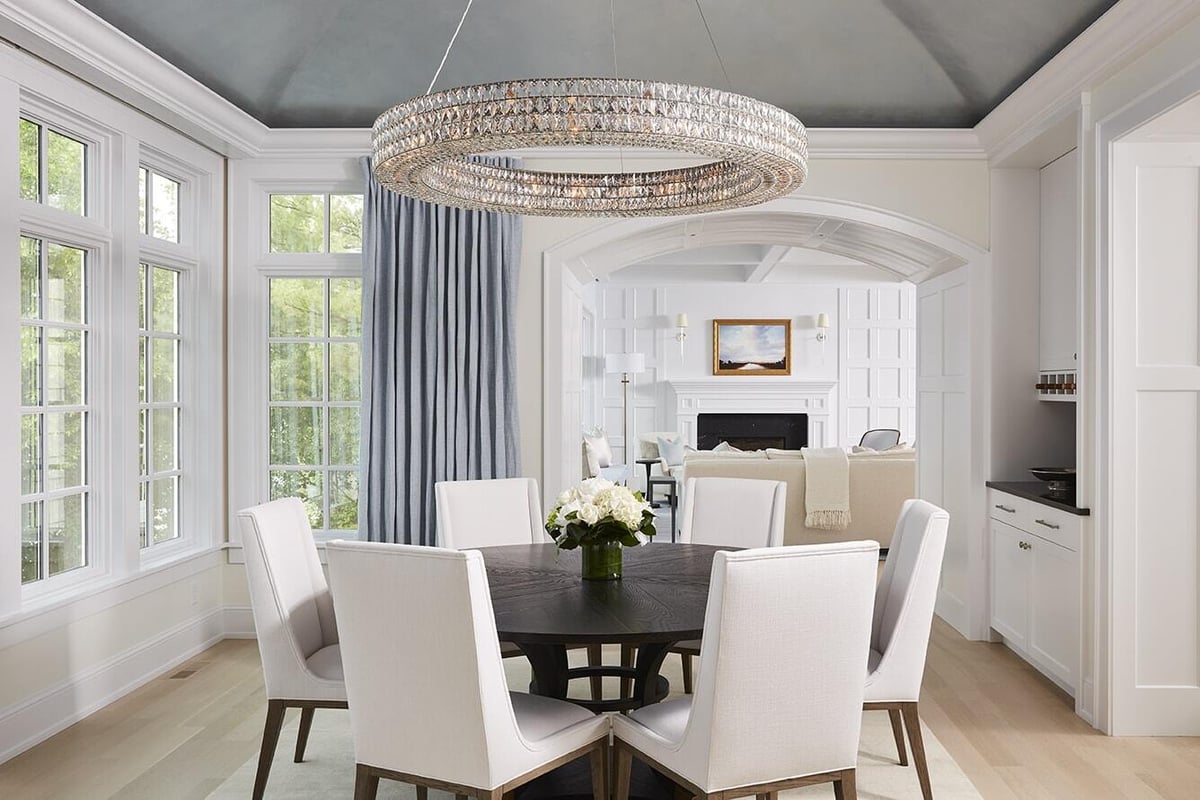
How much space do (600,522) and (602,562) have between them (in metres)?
0.16

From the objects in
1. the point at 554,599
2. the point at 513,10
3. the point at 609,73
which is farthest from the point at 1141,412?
the point at 513,10

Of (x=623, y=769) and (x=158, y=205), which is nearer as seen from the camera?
(x=623, y=769)

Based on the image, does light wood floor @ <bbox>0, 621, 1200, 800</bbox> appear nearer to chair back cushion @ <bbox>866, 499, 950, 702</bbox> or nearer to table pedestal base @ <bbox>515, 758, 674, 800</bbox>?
chair back cushion @ <bbox>866, 499, 950, 702</bbox>

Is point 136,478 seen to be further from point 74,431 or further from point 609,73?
point 609,73

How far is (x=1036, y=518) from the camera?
174 inches

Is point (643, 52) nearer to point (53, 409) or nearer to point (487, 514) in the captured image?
point (487, 514)

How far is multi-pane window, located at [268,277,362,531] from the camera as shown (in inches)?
210

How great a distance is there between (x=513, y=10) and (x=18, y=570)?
3066 millimetres

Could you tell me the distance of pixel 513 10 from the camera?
4578 millimetres

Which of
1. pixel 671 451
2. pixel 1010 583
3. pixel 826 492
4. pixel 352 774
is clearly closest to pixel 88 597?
pixel 352 774

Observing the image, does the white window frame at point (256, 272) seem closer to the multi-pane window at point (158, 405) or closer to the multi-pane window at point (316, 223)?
the multi-pane window at point (316, 223)

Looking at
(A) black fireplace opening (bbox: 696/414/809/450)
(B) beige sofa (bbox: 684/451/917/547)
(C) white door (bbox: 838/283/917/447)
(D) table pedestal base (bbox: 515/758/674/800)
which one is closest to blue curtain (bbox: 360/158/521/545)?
(D) table pedestal base (bbox: 515/758/674/800)

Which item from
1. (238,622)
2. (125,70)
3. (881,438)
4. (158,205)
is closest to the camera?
(125,70)

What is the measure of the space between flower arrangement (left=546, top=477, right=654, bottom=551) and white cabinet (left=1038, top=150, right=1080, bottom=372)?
256cm
